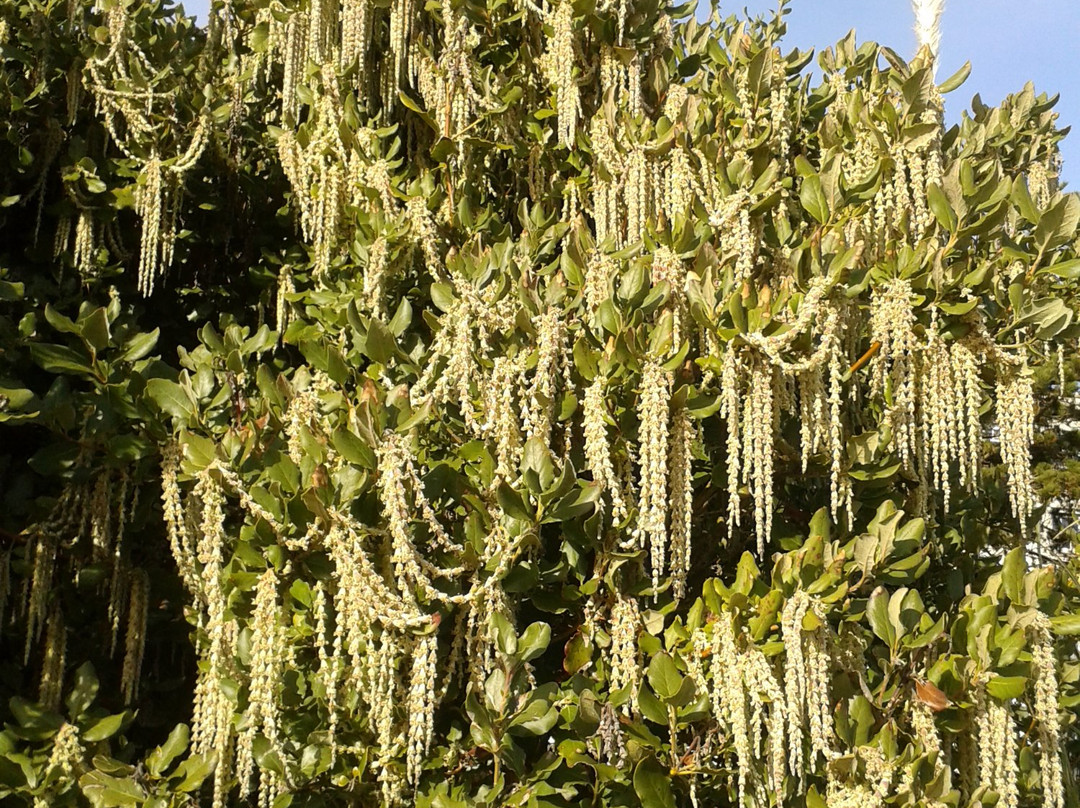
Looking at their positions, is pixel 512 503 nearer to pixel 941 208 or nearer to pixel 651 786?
pixel 651 786

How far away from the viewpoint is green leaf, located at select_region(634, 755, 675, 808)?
261cm

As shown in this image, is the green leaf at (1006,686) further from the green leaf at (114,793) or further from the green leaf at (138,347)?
the green leaf at (138,347)

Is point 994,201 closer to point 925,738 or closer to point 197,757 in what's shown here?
point 925,738

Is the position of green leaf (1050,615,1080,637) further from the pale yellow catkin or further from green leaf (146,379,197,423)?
the pale yellow catkin

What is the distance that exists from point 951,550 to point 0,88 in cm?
390

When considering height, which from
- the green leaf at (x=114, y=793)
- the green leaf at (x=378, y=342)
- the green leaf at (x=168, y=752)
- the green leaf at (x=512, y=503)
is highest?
the green leaf at (x=378, y=342)

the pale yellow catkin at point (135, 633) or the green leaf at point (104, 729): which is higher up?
the pale yellow catkin at point (135, 633)

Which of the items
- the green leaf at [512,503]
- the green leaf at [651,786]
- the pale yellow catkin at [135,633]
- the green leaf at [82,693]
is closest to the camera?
the green leaf at [512,503]

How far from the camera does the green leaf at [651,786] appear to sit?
103 inches

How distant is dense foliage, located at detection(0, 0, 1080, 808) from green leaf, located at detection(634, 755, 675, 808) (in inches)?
0.5

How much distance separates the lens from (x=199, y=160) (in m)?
3.90

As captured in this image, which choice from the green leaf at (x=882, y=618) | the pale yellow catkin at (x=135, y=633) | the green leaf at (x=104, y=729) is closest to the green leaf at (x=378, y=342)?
the pale yellow catkin at (x=135, y=633)

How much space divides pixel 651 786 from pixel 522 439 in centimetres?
101

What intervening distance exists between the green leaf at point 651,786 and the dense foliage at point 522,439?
14 millimetres
